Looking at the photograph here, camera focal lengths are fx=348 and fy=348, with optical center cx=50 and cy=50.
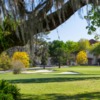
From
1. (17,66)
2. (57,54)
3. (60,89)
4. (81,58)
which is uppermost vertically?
(57,54)

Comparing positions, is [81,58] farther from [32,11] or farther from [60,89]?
[32,11]

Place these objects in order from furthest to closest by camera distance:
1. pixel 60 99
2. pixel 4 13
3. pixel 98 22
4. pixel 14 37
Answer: pixel 98 22, pixel 60 99, pixel 14 37, pixel 4 13

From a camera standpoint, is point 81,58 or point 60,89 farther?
point 81,58

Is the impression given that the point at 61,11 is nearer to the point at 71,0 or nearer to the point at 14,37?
the point at 71,0

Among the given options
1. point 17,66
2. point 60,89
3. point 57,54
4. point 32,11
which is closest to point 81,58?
point 57,54

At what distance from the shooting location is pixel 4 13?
613 cm

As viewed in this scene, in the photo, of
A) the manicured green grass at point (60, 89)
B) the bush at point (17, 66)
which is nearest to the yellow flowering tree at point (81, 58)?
the bush at point (17, 66)

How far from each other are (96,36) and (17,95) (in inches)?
951

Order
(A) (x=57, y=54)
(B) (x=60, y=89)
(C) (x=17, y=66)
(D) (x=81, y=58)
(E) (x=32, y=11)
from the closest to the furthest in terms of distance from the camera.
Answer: (E) (x=32, y=11) < (B) (x=60, y=89) < (C) (x=17, y=66) < (A) (x=57, y=54) < (D) (x=81, y=58)

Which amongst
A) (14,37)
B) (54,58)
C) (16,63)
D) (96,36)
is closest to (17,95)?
(14,37)

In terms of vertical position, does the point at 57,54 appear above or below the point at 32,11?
above

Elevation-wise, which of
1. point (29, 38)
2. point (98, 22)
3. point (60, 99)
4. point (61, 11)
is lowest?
point (60, 99)

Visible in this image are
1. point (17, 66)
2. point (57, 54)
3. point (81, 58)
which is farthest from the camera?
point (81, 58)

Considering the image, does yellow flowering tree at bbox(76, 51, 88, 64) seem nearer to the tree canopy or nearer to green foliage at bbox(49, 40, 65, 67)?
green foliage at bbox(49, 40, 65, 67)
